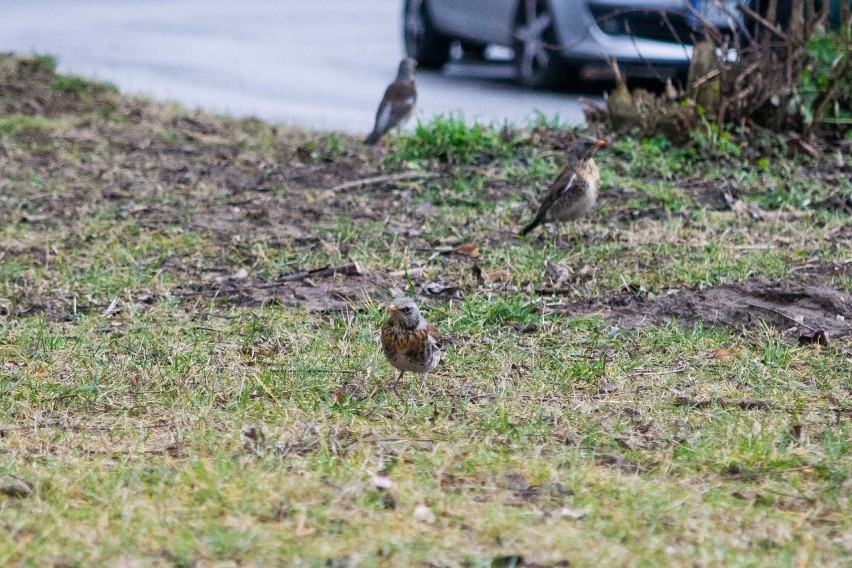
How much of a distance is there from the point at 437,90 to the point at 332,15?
981 cm

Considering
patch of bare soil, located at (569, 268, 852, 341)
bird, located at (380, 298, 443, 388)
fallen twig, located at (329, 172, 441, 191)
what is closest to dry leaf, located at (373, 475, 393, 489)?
bird, located at (380, 298, 443, 388)

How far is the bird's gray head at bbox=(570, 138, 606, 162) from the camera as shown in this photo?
793 centimetres

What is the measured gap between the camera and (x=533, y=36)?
46.7ft

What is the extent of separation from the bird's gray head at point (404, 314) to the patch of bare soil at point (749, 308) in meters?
1.24

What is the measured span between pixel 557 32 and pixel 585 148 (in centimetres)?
609

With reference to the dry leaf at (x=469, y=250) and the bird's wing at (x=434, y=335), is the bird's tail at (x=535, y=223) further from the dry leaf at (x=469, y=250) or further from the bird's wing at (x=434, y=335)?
the bird's wing at (x=434, y=335)

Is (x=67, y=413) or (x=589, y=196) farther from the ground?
(x=589, y=196)

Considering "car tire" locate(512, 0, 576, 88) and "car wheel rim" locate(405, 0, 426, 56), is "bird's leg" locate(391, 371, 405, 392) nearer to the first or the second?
"car tire" locate(512, 0, 576, 88)

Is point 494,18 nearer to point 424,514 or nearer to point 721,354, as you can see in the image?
point 721,354

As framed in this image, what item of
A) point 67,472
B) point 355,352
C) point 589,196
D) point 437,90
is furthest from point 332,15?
point 67,472

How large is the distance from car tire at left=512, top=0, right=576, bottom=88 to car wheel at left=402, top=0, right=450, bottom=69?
7.46ft

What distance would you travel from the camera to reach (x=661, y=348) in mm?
5648

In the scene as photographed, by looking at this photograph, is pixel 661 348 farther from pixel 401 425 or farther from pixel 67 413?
pixel 67 413

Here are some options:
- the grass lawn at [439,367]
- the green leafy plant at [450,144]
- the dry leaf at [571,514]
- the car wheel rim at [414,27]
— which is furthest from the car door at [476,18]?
the dry leaf at [571,514]
